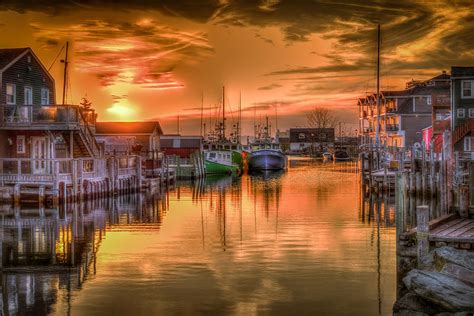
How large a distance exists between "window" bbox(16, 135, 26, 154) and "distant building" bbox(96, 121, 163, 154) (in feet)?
98.5

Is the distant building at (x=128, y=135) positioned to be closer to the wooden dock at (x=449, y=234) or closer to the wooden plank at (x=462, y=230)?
the wooden dock at (x=449, y=234)

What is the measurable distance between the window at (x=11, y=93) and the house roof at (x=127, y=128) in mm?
33005

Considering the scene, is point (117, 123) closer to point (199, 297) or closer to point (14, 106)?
point (14, 106)

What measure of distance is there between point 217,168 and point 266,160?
651 inches

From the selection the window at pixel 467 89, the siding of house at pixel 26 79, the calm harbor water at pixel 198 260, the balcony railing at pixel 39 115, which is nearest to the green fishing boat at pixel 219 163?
the window at pixel 467 89

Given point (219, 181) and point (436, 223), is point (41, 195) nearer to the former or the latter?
point (436, 223)

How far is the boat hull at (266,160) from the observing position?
104m

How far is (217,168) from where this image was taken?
89.3 meters

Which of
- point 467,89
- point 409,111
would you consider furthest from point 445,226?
point 409,111

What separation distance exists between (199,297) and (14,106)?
105 feet

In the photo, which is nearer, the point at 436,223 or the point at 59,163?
the point at 436,223

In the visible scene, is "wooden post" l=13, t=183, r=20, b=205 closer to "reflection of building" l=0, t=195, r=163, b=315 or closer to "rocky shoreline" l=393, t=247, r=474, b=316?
"reflection of building" l=0, t=195, r=163, b=315

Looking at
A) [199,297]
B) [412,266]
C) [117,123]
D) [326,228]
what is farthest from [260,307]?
[117,123]

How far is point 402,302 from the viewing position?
15898 mm
